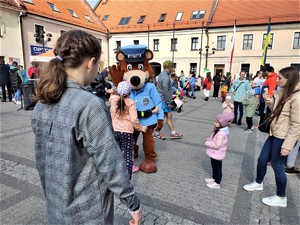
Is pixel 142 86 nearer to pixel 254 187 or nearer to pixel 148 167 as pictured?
pixel 148 167

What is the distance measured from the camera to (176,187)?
3.40m

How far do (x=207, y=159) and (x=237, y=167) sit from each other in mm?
591

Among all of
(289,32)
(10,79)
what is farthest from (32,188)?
(289,32)

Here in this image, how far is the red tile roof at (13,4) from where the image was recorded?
18.8m

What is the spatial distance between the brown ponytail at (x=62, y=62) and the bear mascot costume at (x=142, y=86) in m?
2.44

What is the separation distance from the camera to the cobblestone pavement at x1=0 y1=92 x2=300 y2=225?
268 centimetres

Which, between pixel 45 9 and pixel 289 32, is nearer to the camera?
pixel 45 9

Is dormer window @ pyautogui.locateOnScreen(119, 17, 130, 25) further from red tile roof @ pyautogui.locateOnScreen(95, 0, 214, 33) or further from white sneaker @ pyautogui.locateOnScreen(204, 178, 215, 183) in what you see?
white sneaker @ pyautogui.locateOnScreen(204, 178, 215, 183)

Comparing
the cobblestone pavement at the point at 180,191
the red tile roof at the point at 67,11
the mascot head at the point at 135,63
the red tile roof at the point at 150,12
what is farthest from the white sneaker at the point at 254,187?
the red tile roof at the point at 150,12

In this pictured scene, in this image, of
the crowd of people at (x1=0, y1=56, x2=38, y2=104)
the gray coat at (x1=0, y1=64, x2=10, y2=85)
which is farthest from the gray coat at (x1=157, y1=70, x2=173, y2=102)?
the gray coat at (x1=0, y1=64, x2=10, y2=85)

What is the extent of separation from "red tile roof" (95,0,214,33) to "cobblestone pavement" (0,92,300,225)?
2787cm

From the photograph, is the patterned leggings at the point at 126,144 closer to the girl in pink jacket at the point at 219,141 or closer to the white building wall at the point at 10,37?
the girl in pink jacket at the point at 219,141

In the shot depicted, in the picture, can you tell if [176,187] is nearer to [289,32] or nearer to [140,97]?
[140,97]

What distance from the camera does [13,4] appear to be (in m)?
19.8
